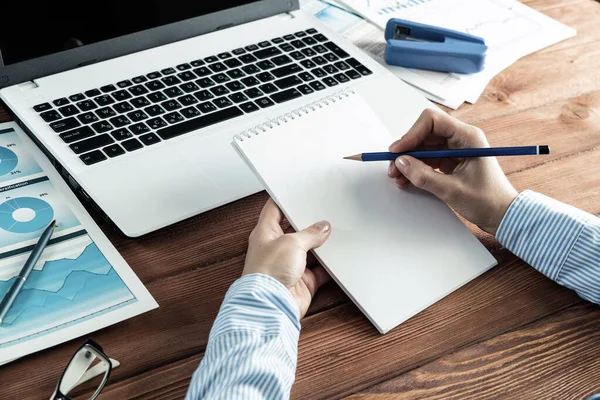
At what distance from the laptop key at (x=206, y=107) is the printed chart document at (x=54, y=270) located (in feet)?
0.70

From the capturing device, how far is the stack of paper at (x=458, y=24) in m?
1.07

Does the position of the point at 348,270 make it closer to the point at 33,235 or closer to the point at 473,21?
the point at 33,235

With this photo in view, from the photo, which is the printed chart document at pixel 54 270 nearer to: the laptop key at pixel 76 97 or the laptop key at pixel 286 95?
the laptop key at pixel 76 97

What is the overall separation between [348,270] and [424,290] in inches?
3.4

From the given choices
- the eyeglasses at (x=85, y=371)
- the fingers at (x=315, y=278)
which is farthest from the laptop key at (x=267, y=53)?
the eyeglasses at (x=85, y=371)

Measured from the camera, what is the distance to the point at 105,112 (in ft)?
2.88

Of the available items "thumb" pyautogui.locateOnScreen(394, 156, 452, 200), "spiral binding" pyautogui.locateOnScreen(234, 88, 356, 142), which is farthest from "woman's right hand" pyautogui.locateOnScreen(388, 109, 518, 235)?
"spiral binding" pyautogui.locateOnScreen(234, 88, 356, 142)

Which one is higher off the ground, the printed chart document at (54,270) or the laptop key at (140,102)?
the laptop key at (140,102)

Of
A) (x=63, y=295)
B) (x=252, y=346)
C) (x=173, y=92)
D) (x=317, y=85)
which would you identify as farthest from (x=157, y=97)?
(x=252, y=346)

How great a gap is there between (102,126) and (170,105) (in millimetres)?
99

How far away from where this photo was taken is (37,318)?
0.66m

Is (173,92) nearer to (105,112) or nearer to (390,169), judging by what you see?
(105,112)

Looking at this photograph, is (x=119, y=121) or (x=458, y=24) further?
(x=458, y=24)

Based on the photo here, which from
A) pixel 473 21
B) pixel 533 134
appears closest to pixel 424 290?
pixel 533 134
